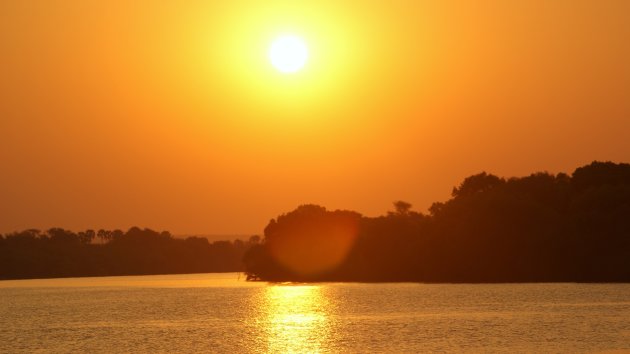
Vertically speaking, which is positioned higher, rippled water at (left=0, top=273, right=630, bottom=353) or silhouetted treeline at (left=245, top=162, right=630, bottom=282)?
silhouetted treeline at (left=245, top=162, right=630, bottom=282)

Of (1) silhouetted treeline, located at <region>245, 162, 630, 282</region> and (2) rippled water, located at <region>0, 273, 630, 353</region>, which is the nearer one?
(2) rippled water, located at <region>0, 273, 630, 353</region>

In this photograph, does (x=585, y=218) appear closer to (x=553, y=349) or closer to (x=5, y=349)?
(x=553, y=349)

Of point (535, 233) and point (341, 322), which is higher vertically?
point (535, 233)

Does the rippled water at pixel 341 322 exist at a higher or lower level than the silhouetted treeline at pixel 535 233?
lower

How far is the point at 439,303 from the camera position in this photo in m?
119

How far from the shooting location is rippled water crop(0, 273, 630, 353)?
237 ft

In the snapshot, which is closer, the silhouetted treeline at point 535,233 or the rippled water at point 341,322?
the rippled water at point 341,322

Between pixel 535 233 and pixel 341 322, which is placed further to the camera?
pixel 535 233

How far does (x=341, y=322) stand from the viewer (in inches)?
3718

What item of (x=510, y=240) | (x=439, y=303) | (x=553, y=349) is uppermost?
(x=510, y=240)

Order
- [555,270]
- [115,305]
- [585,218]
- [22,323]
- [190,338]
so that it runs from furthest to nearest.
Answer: [555,270] → [585,218] → [115,305] → [22,323] → [190,338]

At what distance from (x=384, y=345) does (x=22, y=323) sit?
45125 millimetres

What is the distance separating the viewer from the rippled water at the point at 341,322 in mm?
72375

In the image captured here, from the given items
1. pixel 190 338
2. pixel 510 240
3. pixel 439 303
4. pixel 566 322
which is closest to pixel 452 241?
pixel 510 240
